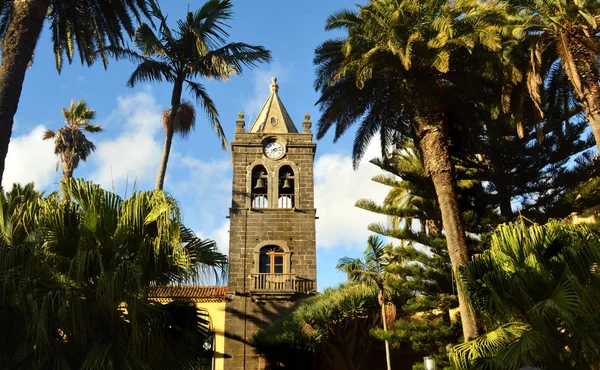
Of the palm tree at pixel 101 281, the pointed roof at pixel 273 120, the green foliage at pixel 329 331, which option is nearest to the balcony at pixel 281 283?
the green foliage at pixel 329 331

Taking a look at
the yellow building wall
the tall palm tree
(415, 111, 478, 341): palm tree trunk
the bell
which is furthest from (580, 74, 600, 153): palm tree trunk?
the yellow building wall

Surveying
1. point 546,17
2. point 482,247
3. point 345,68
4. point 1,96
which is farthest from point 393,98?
point 1,96

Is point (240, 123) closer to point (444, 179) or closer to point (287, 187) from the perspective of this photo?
point (287, 187)

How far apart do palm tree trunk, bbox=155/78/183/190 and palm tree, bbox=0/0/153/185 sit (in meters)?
1.88

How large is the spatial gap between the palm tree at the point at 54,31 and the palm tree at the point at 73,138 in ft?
26.9

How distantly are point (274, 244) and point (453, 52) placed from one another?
A: 11647 millimetres

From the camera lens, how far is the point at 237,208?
24.4m

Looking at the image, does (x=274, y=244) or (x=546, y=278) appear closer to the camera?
(x=546, y=278)

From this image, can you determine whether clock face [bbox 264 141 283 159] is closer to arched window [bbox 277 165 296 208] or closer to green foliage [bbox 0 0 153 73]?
arched window [bbox 277 165 296 208]

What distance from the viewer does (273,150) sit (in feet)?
83.7

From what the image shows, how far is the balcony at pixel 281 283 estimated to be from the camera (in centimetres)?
2291

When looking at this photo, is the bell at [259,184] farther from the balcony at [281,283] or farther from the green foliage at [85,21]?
the green foliage at [85,21]

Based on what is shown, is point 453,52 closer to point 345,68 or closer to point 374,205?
point 345,68

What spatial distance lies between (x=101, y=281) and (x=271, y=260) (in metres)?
15.5
